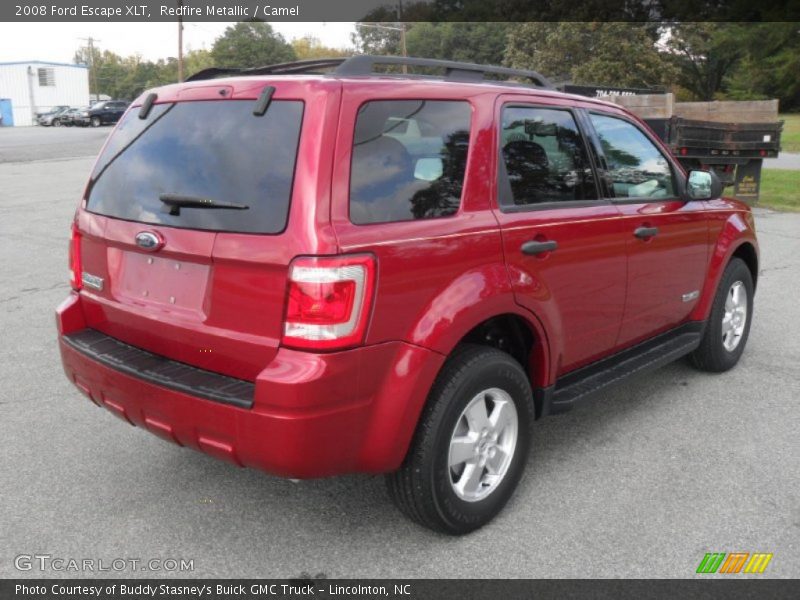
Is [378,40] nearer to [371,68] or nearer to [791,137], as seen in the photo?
[791,137]

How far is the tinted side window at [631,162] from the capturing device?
12.8ft

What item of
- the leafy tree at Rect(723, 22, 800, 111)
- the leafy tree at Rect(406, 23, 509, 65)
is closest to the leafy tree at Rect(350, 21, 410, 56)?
the leafy tree at Rect(406, 23, 509, 65)

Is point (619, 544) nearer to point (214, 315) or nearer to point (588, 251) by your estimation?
point (588, 251)

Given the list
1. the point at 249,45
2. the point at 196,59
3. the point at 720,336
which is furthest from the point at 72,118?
the point at 720,336

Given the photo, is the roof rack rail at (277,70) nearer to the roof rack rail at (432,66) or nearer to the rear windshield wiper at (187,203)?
the roof rack rail at (432,66)

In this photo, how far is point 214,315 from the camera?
2705mm

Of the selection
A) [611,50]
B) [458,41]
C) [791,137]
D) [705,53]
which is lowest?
[791,137]

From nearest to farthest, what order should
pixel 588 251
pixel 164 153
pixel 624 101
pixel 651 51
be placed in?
pixel 164 153
pixel 588 251
pixel 624 101
pixel 651 51

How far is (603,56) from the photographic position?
4503 cm

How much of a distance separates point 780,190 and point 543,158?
1560 cm

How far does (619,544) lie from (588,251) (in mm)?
1344

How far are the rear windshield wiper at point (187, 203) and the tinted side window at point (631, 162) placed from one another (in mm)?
2089

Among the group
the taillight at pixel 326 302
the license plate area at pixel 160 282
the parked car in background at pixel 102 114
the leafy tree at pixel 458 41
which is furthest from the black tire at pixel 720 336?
the leafy tree at pixel 458 41

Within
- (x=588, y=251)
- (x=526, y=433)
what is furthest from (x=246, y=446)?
(x=588, y=251)
